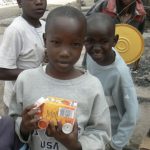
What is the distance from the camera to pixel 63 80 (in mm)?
1740

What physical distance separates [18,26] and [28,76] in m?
0.67

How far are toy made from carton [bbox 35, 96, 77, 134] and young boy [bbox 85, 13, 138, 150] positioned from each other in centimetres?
79

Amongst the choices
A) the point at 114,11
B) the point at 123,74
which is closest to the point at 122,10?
the point at 114,11

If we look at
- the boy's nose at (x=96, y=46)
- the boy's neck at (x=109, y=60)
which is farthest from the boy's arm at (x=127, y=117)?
the boy's nose at (x=96, y=46)

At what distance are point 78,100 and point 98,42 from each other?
0.64 m

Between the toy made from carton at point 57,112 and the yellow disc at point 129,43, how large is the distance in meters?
1.69

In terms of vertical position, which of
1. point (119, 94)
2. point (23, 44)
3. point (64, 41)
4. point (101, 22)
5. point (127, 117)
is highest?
point (64, 41)

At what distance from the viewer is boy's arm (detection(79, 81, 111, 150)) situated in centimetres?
174

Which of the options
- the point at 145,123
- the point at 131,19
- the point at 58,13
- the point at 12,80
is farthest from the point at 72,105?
the point at 131,19

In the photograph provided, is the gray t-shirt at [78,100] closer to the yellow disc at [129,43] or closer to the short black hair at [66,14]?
the short black hair at [66,14]

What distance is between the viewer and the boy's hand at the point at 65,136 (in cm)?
152

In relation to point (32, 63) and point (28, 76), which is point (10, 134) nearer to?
point (28, 76)

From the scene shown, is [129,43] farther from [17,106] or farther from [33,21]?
[17,106]

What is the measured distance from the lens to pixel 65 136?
156cm
